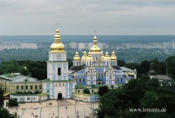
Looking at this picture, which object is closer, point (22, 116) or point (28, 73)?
point (22, 116)

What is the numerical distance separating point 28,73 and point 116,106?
87.3 feet

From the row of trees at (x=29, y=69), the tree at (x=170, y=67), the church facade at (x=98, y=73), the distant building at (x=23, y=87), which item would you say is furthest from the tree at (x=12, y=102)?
the tree at (x=170, y=67)

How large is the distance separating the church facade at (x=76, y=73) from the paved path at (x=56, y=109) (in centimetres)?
157

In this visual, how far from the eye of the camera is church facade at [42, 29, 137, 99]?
45625mm

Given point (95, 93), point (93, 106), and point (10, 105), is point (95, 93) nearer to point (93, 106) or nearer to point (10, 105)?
point (93, 106)

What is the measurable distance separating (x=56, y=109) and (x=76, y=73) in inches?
426

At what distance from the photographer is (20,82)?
46656 millimetres

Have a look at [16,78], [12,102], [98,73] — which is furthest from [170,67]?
[12,102]

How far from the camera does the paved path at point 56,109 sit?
120 ft

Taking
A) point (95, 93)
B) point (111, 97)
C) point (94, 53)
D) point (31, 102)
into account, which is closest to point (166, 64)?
point (94, 53)

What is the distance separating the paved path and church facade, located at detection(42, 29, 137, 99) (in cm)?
157

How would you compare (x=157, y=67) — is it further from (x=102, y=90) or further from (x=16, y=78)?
(x=102, y=90)

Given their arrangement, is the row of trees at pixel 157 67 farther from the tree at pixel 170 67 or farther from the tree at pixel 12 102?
the tree at pixel 12 102

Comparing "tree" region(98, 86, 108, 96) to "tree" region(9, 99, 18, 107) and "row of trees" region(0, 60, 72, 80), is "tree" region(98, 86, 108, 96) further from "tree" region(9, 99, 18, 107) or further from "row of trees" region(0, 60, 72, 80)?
"row of trees" region(0, 60, 72, 80)
